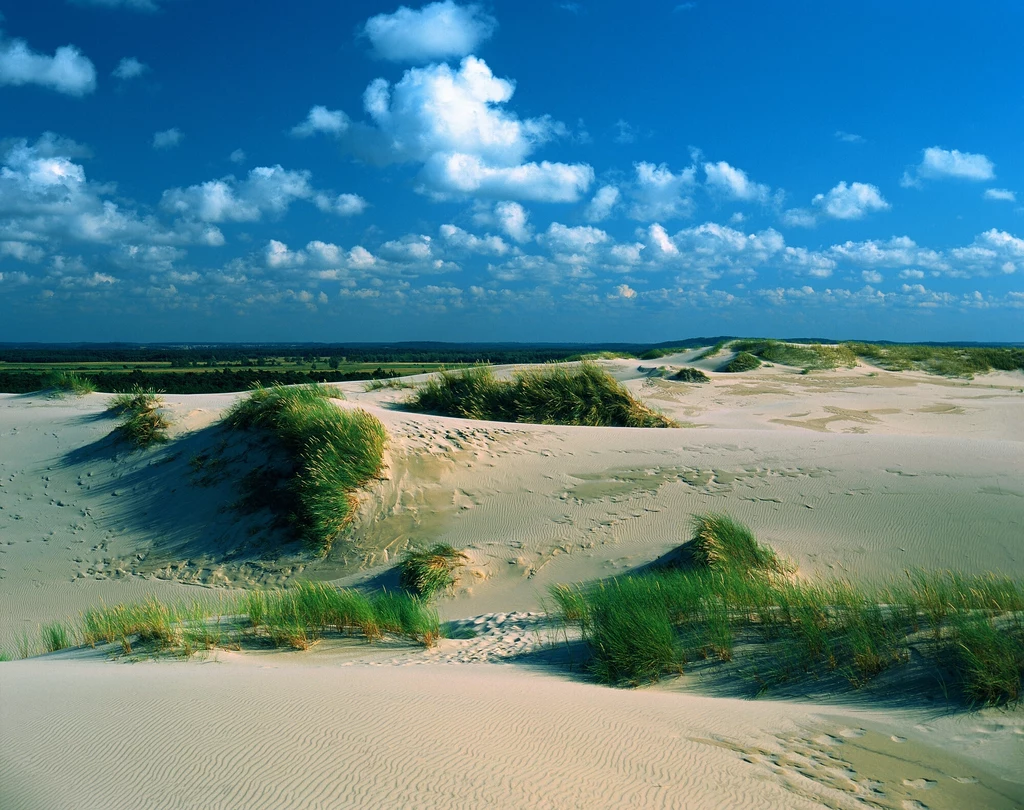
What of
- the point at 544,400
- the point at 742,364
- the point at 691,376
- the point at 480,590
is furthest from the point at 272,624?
the point at 742,364

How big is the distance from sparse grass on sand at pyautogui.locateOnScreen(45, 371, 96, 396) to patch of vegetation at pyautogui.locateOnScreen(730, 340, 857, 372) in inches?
899

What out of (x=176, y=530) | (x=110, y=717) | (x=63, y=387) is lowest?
(x=176, y=530)

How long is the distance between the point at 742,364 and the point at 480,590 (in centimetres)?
2217

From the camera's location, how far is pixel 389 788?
2.24m

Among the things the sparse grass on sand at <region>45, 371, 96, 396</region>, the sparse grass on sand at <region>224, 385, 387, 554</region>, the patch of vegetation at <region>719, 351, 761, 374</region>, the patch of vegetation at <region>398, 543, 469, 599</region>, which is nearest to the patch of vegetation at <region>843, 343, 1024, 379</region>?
the patch of vegetation at <region>719, 351, 761, 374</region>

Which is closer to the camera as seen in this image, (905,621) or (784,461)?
(905,621)

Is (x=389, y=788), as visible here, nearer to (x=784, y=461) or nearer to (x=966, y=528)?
(x=966, y=528)

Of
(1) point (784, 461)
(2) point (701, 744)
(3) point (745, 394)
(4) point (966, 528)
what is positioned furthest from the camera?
(3) point (745, 394)

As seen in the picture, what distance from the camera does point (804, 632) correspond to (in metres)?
4.02

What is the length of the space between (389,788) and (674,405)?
16.7 meters

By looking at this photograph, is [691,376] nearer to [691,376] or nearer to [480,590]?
[691,376]

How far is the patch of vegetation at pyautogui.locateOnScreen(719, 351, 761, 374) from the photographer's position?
26.2 metres

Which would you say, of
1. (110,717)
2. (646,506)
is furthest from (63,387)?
(110,717)

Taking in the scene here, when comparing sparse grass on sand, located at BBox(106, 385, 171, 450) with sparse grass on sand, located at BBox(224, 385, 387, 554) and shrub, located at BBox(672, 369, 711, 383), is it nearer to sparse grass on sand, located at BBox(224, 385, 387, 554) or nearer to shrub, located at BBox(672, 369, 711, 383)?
sparse grass on sand, located at BBox(224, 385, 387, 554)
